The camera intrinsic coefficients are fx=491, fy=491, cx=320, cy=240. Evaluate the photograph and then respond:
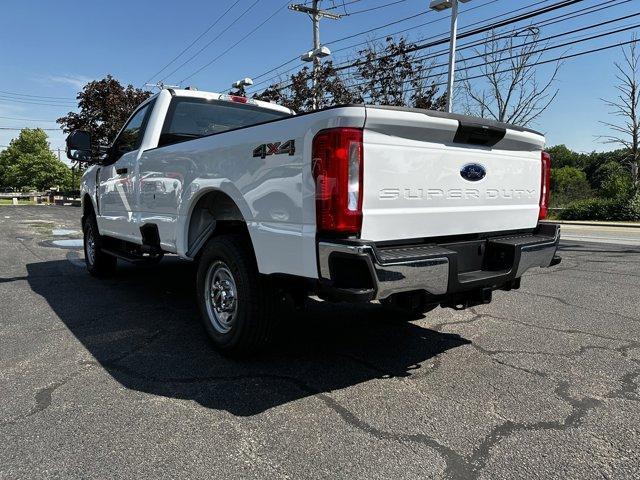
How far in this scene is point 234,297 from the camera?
3.50 m

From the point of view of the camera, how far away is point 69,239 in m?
11.5

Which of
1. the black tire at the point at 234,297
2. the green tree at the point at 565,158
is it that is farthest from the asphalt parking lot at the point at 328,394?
the green tree at the point at 565,158

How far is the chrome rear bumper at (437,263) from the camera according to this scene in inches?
99.3

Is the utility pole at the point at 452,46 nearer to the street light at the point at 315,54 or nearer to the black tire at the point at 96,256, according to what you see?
the street light at the point at 315,54

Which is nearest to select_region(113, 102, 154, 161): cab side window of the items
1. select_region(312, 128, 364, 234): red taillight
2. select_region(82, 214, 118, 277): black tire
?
select_region(82, 214, 118, 277): black tire

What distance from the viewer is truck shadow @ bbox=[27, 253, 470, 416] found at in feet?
10.1

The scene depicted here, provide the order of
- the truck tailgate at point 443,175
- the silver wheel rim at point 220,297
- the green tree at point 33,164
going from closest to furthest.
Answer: the truck tailgate at point 443,175 < the silver wheel rim at point 220,297 < the green tree at point 33,164

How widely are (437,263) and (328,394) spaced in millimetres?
1051

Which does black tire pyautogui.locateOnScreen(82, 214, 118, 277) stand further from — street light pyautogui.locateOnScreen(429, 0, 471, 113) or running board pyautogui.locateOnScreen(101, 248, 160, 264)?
street light pyautogui.locateOnScreen(429, 0, 471, 113)

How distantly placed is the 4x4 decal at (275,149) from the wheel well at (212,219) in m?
0.57

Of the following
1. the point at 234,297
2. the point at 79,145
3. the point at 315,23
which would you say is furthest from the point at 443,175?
the point at 315,23

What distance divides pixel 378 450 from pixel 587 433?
112cm

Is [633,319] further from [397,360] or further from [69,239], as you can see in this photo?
[69,239]

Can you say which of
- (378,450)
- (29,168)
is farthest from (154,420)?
(29,168)
